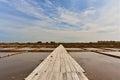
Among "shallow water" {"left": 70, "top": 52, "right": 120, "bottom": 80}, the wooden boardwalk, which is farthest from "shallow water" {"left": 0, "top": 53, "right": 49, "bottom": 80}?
Result: "shallow water" {"left": 70, "top": 52, "right": 120, "bottom": 80}

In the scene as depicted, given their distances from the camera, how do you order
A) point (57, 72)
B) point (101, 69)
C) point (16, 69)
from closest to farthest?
point (57, 72) → point (16, 69) → point (101, 69)

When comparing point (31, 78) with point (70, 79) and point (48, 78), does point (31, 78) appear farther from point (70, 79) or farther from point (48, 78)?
point (70, 79)

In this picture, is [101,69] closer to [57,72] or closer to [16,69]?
[57,72]

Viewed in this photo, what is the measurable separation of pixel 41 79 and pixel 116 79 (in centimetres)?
293

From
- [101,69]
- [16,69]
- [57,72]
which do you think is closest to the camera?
[57,72]

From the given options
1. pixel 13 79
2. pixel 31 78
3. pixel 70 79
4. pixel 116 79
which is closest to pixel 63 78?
pixel 70 79

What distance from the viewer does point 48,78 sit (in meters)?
3.84

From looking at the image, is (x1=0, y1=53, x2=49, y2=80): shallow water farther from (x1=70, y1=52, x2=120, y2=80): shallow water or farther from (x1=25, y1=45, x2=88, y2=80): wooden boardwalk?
(x1=70, y1=52, x2=120, y2=80): shallow water

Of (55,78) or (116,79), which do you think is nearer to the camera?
(55,78)

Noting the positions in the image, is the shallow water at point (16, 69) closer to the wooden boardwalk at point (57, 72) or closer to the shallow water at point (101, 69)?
the wooden boardwalk at point (57, 72)

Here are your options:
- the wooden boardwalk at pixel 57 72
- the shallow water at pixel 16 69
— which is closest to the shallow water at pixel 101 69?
the wooden boardwalk at pixel 57 72

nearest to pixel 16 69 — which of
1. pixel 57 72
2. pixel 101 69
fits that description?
pixel 57 72

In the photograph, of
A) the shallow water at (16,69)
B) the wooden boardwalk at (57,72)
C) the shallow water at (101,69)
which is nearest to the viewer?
the wooden boardwalk at (57,72)

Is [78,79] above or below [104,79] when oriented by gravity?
above
